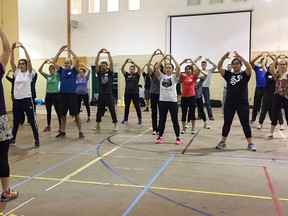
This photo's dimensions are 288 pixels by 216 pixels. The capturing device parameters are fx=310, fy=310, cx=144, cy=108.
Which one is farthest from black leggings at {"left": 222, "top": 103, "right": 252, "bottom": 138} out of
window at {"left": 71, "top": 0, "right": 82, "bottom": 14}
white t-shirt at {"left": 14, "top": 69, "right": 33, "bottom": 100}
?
window at {"left": 71, "top": 0, "right": 82, "bottom": 14}

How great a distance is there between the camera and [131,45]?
1795 centimetres

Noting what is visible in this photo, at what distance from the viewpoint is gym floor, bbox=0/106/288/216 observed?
3139 millimetres

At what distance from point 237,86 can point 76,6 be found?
15586mm

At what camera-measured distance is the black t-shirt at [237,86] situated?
5.62m

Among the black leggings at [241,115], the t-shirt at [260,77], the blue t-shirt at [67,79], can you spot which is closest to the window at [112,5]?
the t-shirt at [260,77]

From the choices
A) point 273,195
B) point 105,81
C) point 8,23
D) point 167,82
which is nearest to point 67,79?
point 105,81

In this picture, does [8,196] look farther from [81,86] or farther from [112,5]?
[112,5]

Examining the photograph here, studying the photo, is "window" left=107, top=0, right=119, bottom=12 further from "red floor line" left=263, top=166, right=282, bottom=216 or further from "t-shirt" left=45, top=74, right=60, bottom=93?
"red floor line" left=263, top=166, right=282, bottom=216

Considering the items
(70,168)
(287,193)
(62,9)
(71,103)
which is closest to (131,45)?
(62,9)

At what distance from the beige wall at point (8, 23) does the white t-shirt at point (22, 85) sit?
7.65m

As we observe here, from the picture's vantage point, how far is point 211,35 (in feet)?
53.9

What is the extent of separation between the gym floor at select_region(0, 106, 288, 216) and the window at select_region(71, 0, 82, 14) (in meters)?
13.6

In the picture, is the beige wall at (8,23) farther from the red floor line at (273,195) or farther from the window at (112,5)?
the red floor line at (273,195)

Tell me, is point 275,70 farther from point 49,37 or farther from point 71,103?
point 49,37
